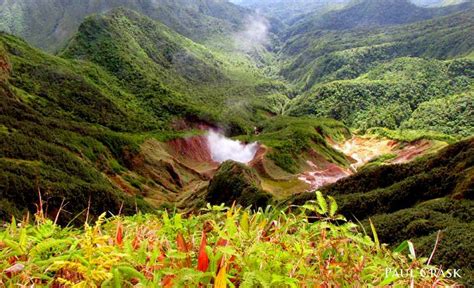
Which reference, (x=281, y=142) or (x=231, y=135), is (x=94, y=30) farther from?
(x=281, y=142)

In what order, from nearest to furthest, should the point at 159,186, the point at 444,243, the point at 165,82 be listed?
the point at 444,243 → the point at 159,186 → the point at 165,82

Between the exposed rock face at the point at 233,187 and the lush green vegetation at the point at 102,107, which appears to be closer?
the exposed rock face at the point at 233,187

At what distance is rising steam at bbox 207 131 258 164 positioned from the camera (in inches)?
3559

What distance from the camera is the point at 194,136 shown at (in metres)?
97.4

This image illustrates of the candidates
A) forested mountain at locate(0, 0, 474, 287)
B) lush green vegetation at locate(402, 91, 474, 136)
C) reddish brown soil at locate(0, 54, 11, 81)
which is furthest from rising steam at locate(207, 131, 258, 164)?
lush green vegetation at locate(402, 91, 474, 136)

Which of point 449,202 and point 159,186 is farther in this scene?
point 159,186

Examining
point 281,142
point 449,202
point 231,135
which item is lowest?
point 231,135

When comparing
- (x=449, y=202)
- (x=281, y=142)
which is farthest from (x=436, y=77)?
(x=449, y=202)

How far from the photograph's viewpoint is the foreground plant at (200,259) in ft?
8.43

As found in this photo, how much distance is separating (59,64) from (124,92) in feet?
68.3

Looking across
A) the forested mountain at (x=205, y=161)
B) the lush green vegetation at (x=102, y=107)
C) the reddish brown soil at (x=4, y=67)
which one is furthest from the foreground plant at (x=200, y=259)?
the reddish brown soil at (x=4, y=67)

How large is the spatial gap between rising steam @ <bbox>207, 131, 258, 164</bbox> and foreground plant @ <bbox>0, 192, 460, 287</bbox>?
8394cm

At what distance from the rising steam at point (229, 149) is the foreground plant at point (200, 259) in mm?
83938

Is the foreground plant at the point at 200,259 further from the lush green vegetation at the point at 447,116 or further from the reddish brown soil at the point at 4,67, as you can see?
the lush green vegetation at the point at 447,116
